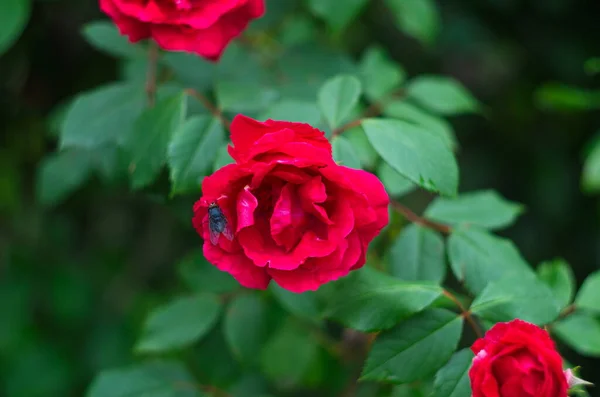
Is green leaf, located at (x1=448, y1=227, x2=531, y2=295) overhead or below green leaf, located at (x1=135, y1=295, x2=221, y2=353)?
overhead

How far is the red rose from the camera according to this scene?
625 mm

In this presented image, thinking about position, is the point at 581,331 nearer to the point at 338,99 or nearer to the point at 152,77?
the point at 338,99

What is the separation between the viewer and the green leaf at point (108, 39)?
3.76ft

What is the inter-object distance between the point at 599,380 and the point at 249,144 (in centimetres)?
168

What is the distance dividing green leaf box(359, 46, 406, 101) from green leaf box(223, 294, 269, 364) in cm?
45

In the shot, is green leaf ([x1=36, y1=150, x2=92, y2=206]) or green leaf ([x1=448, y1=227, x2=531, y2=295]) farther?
green leaf ([x1=36, y1=150, x2=92, y2=206])

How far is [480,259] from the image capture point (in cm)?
92

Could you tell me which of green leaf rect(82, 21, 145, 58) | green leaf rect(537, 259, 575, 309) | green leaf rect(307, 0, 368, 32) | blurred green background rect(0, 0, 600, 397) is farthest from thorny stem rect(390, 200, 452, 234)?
blurred green background rect(0, 0, 600, 397)

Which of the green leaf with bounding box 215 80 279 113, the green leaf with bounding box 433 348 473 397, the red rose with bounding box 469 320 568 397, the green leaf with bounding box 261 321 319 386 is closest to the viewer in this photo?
the red rose with bounding box 469 320 568 397

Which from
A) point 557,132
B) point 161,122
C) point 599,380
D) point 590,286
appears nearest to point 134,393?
point 161,122

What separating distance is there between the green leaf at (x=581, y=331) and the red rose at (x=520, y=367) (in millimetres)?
384

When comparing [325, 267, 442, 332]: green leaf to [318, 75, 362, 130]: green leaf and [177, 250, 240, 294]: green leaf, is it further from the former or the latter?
[177, 250, 240, 294]: green leaf

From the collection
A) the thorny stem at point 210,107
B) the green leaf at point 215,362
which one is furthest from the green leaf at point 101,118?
the green leaf at point 215,362

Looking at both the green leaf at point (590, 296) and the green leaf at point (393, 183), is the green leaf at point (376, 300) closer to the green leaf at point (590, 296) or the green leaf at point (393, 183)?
the green leaf at point (393, 183)
